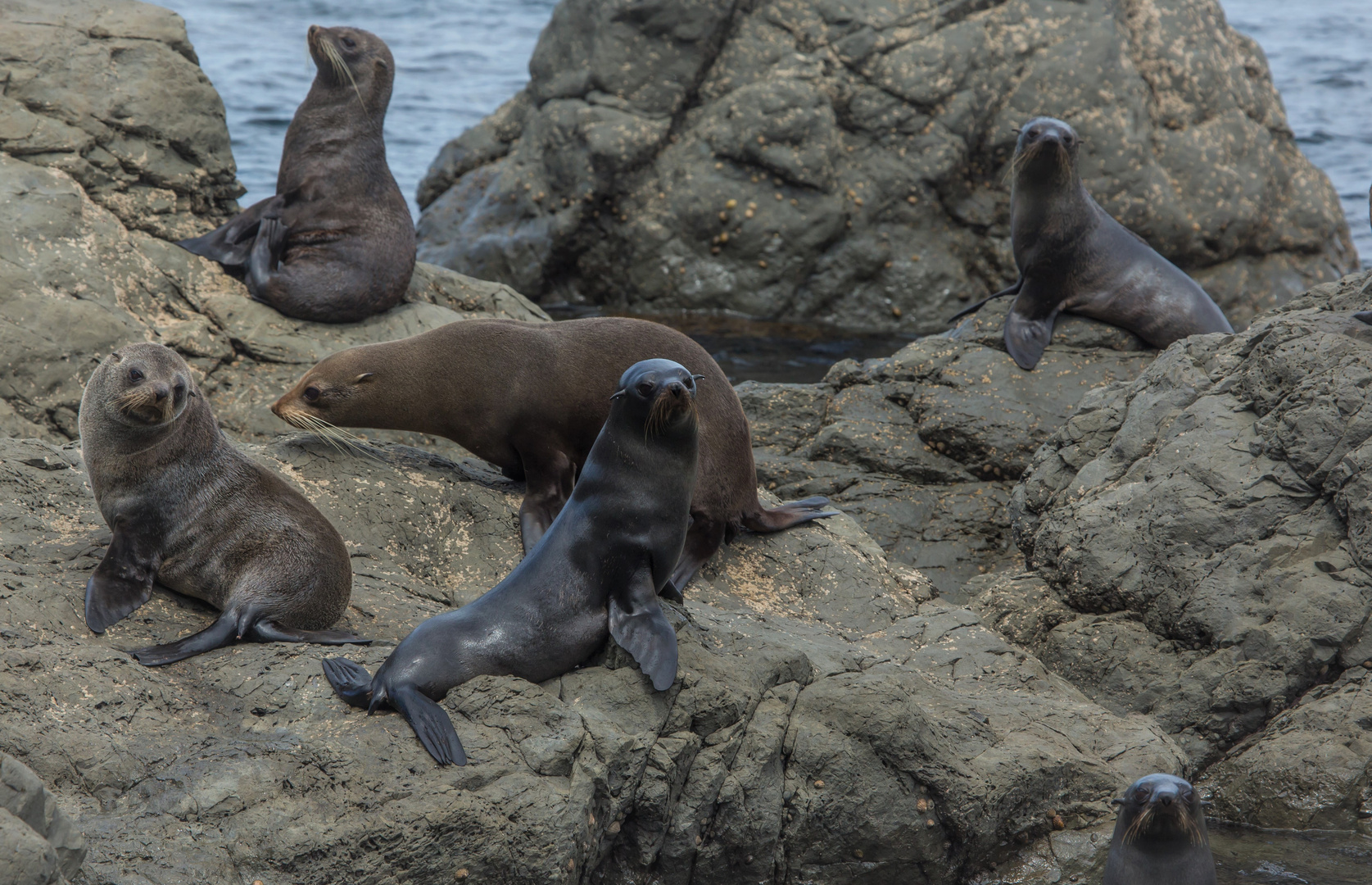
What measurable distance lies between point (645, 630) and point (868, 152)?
9.78 meters

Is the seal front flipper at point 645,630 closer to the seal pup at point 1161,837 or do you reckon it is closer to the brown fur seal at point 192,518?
the brown fur seal at point 192,518

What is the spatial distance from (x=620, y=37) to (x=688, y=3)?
0.78 meters

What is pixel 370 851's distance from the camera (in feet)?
13.3

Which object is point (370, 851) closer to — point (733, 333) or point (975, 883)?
point (975, 883)

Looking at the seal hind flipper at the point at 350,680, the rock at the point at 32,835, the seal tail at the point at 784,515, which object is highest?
the rock at the point at 32,835

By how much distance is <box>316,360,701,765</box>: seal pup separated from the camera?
466 cm

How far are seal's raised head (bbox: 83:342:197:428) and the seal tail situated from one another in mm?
2895

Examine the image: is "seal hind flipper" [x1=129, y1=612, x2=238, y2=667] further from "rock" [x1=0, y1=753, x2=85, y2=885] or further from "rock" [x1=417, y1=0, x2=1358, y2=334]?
"rock" [x1=417, y1=0, x2=1358, y2=334]

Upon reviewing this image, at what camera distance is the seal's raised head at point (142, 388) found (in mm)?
5430

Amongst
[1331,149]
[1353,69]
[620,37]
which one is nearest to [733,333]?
[620,37]

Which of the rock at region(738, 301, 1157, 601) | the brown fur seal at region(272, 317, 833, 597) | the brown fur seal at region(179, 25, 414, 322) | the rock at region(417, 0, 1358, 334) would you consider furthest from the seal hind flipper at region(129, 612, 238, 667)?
the rock at region(417, 0, 1358, 334)

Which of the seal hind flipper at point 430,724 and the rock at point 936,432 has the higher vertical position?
the seal hind flipper at point 430,724

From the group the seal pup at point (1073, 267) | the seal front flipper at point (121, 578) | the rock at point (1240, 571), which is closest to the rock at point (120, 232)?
the seal front flipper at point (121, 578)

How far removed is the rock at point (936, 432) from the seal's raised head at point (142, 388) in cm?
435
